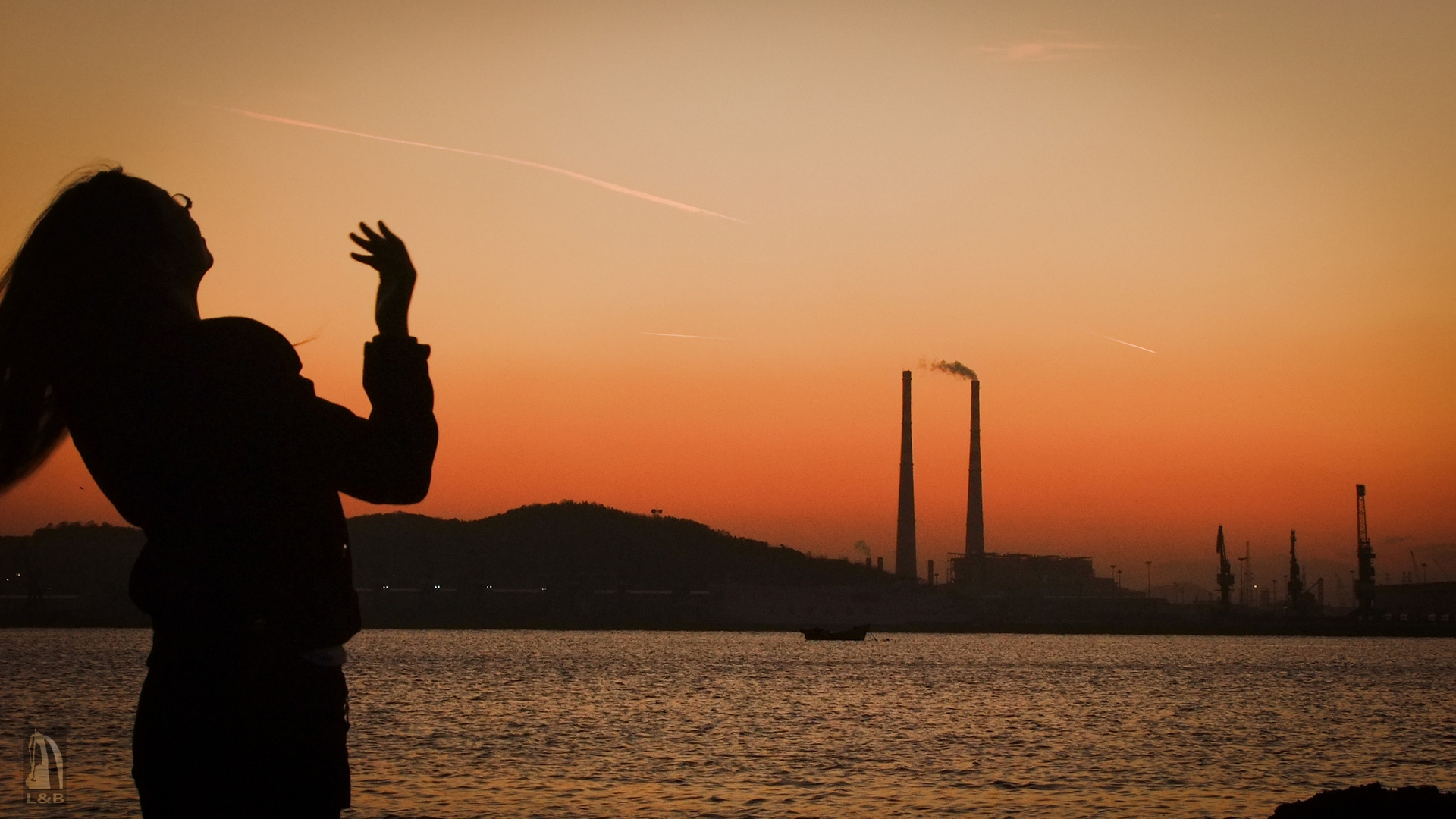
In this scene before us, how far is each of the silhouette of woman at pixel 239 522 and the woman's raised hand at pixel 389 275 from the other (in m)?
0.05

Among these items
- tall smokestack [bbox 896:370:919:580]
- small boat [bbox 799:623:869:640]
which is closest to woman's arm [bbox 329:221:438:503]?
tall smokestack [bbox 896:370:919:580]

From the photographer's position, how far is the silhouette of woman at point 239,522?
2066mm

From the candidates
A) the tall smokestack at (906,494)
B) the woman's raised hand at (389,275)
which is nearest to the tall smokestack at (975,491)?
the tall smokestack at (906,494)

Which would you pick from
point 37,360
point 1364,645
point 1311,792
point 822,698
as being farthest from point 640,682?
point 1364,645

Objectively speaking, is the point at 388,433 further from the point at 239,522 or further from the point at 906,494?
the point at 906,494

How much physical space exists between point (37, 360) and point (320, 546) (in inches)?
23.0

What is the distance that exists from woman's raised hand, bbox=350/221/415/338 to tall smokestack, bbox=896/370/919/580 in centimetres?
14136

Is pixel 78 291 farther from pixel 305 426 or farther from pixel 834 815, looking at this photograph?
pixel 834 815

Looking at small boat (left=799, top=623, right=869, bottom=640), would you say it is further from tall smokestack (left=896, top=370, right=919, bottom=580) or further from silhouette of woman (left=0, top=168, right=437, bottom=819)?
silhouette of woman (left=0, top=168, right=437, bottom=819)

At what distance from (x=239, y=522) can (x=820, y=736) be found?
52654 millimetres

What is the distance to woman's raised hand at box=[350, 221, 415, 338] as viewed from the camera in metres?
2.25

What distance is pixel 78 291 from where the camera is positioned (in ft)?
7.34

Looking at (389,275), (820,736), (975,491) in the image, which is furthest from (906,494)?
(389,275)

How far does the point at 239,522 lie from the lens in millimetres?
2080
